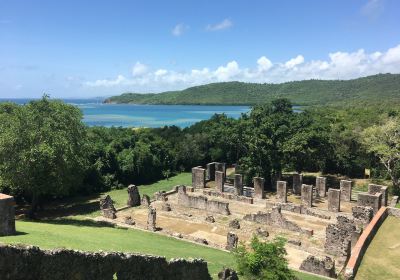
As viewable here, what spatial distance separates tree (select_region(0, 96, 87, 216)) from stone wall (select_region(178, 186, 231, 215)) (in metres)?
8.55

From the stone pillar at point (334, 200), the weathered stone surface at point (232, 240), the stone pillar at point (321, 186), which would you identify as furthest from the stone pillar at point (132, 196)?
the stone pillar at point (321, 186)

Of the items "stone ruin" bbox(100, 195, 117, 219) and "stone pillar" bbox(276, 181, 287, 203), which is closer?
"stone ruin" bbox(100, 195, 117, 219)

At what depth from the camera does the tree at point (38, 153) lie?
2473 centimetres

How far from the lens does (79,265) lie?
8602 millimetres

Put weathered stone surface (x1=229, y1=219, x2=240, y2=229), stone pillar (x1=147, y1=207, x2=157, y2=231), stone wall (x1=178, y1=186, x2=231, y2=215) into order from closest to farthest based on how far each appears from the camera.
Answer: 1. stone pillar (x1=147, y1=207, x2=157, y2=231)
2. weathered stone surface (x1=229, y1=219, x2=240, y2=229)
3. stone wall (x1=178, y1=186, x2=231, y2=215)

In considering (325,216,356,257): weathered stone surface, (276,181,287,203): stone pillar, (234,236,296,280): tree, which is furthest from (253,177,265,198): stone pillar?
(234,236,296,280): tree

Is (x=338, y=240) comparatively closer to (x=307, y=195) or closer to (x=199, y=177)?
(x=307, y=195)

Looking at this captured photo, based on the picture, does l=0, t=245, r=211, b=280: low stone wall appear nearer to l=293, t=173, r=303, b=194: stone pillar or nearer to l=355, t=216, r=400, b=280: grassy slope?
l=355, t=216, r=400, b=280: grassy slope

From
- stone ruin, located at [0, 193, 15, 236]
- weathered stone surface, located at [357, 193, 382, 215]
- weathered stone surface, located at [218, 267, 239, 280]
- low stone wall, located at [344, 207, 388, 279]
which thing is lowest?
low stone wall, located at [344, 207, 388, 279]

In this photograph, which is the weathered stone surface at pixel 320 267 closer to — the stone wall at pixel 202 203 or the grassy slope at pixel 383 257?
the grassy slope at pixel 383 257

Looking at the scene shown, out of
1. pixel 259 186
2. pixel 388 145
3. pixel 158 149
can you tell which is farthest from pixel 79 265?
pixel 158 149

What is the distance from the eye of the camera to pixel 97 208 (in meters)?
30.6

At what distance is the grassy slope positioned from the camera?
58.3 feet

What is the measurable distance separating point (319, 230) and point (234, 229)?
18.8 feet
